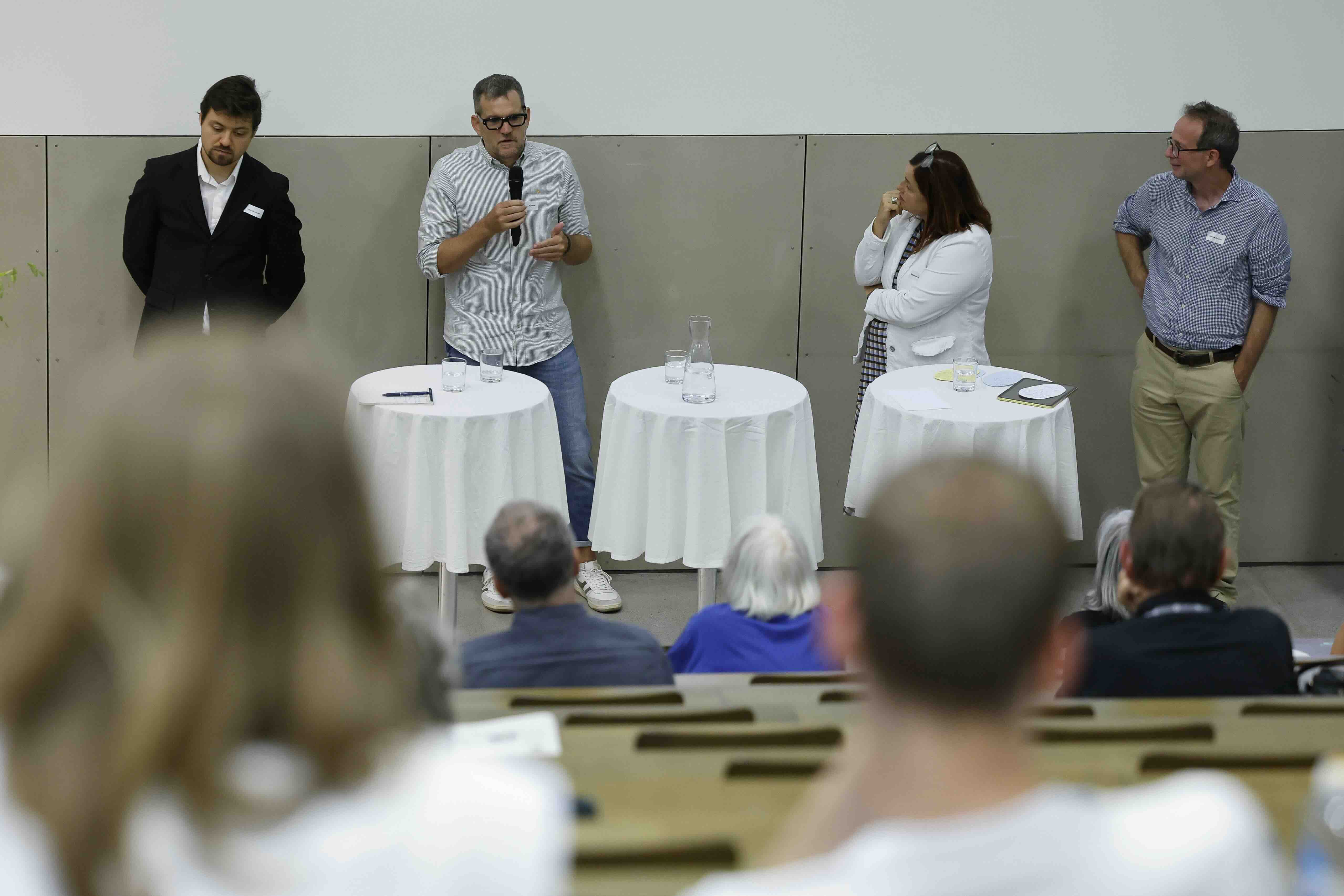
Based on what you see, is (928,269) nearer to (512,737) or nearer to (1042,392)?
(1042,392)

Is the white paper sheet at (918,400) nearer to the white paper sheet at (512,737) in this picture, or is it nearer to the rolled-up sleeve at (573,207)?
the rolled-up sleeve at (573,207)

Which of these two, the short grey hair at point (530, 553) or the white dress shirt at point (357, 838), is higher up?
the white dress shirt at point (357, 838)

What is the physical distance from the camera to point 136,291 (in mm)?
5309

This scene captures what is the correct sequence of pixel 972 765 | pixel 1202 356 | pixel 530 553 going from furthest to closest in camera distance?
pixel 1202 356, pixel 530 553, pixel 972 765

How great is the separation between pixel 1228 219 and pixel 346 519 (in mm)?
4714

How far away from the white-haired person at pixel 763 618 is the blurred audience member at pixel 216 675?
2156mm

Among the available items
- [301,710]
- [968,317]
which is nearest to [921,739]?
[301,710]

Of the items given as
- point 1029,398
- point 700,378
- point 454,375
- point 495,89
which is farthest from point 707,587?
point 495,89

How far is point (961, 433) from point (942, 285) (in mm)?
688

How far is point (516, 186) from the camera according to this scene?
488cm

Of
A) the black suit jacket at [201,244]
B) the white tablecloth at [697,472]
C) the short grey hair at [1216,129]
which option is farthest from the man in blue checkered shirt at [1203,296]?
the black suit jacket at [201,244]

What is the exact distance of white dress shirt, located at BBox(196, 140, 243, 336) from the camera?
16.0 feet

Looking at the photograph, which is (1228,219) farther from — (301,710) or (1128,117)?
(301,710)

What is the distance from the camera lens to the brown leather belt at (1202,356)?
199 inches
